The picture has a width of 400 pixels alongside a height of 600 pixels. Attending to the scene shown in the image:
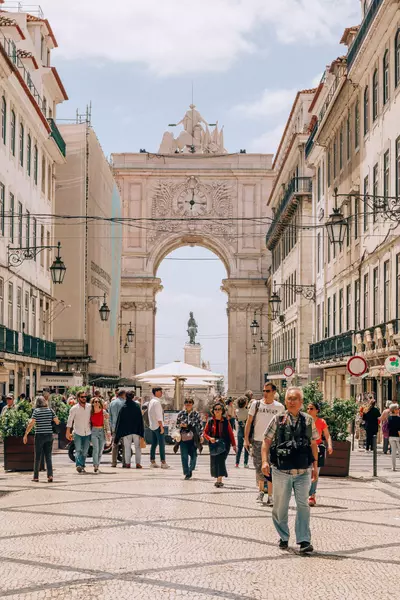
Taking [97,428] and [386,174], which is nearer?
[97,428]

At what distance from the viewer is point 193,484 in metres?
17.1

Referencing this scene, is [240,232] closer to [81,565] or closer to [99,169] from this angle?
[99,169]

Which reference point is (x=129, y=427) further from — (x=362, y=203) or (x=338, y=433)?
(x=362, y=203)

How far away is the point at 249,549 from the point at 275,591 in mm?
2067

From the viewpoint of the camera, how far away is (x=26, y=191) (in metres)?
37.2

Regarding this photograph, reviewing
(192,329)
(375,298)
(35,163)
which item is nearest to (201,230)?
(192,329)

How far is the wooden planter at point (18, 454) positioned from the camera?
1983 cm

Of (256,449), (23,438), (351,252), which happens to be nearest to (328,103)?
(351,252)

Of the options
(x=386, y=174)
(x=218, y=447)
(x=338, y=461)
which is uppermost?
(x=386, y=174)

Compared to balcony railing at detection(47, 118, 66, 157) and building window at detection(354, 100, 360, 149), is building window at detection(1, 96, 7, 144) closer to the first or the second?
balcony railing at detection(47, 118, 66, 157)

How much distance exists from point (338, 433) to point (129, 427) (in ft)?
13.0

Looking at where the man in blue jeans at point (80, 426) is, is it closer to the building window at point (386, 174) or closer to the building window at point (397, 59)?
the building window at point (386, 174)

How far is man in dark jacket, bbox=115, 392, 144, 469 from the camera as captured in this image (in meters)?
21.0

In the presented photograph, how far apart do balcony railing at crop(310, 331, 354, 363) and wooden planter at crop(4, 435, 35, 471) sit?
16.4m
